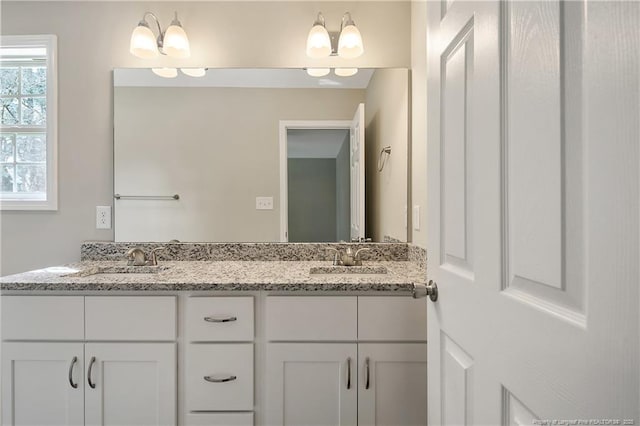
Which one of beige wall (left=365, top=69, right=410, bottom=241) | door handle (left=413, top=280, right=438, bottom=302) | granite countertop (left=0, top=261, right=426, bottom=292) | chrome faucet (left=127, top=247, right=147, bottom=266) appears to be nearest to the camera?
door handle (left=413, top=280, right=438, bottom=302)

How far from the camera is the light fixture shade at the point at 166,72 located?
2049 mm

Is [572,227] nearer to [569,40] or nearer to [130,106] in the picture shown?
[569,40]

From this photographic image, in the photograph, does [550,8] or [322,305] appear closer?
[550,8]

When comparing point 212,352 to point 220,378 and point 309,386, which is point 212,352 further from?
point 309,386

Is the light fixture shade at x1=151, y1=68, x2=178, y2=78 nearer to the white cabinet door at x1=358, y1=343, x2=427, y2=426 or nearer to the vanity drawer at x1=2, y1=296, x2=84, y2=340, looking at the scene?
the vanity drawer at x1=2, y1=296, x2=84, y2=340

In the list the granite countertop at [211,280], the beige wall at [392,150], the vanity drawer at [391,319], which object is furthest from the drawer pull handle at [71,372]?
the beige wall at [392,150]

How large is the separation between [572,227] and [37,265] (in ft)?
8.56

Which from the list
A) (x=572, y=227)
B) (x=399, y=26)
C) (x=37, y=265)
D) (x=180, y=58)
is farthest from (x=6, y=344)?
(x=399, y=26)

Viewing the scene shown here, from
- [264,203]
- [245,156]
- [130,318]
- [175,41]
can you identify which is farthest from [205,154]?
[130,318]

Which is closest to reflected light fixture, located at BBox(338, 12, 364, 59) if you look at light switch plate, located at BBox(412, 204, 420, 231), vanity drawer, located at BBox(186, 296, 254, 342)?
light switch plate, located at BBox(412, 204, 420, 231)

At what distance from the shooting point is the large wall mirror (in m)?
2.05

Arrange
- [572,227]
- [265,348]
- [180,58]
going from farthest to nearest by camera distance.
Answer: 1. [180,58]
2. [265,348]
3. [572,227]

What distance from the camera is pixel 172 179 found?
6.77 ft

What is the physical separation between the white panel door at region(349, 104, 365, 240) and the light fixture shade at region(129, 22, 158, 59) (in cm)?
121
